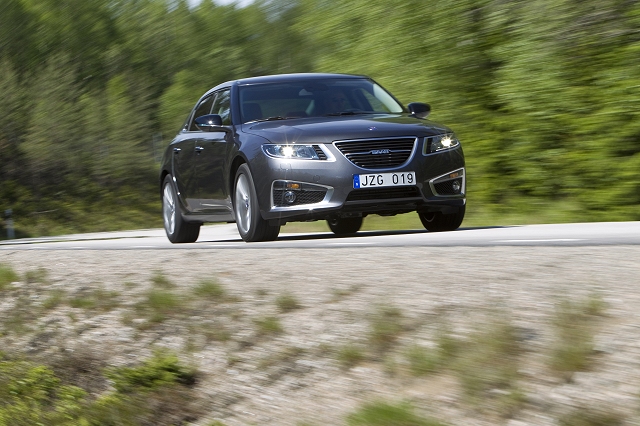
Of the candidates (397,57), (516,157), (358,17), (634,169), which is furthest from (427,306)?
(358,17)

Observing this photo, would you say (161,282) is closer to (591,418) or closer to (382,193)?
(382,193)

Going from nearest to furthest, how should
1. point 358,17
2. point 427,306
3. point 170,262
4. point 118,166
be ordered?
point 427,306
point 170,262
point 358,17
point 118,166

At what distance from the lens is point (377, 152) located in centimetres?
911

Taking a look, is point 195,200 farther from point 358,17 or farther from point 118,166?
point 118,166

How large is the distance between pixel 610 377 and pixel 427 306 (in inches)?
58.1

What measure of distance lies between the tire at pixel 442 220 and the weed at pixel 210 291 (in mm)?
4112

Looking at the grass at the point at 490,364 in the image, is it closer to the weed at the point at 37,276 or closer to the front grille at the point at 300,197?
the weed at the point at 37,276

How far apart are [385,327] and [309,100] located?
586cm

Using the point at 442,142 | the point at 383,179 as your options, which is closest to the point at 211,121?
the point at 383,179

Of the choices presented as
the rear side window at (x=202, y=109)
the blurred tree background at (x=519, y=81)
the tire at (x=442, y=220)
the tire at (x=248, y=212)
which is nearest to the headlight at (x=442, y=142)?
the tire at (x=442, y=220)

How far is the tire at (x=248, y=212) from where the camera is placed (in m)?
9.41

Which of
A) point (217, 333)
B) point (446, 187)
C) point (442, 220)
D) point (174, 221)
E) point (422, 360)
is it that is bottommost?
point (442, 220)

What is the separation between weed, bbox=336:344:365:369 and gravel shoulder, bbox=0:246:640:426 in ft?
0.11

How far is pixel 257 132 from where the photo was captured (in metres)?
9.49
